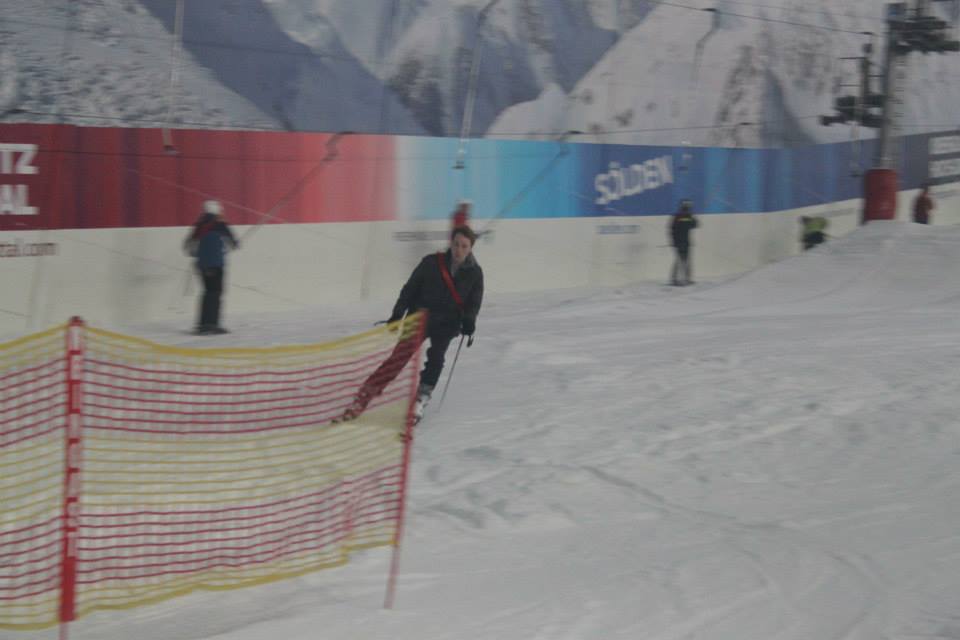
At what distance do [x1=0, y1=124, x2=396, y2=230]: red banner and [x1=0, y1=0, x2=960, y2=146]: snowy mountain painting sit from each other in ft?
0.76

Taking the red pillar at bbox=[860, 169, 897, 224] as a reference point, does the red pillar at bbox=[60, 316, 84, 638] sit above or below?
below

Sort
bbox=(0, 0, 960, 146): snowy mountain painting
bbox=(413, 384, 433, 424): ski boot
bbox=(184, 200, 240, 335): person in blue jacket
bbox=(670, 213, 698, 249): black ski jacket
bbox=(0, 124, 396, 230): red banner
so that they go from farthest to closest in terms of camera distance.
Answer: bbox=(670, 213, 698, 249): black ski jacket
bbox=(0, 0, 960, 146): snowy mountain painting
bbox=(184, 200, 240, 335): person in blue jacket
bbox=(0, 124, 396, 230): red banner
bbox=(413, 384, 433, 424): ski boot

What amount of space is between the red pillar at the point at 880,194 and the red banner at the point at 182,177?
9.98 m

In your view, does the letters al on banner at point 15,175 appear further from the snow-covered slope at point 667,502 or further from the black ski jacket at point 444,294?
the black ski jacket at point 444,294

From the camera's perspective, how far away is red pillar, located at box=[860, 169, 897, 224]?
2266 centimetres

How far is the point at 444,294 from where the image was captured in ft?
29.7

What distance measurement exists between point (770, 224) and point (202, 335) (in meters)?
15.6

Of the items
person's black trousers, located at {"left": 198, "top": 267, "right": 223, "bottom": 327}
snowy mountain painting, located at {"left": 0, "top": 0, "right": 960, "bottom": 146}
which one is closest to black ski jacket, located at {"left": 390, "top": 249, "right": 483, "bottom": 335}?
person's black trousers, located at {"left": 198, "top": 267, "right": 223, "bottom": 327}

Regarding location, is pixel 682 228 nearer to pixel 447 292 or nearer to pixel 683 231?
pixel 683 231

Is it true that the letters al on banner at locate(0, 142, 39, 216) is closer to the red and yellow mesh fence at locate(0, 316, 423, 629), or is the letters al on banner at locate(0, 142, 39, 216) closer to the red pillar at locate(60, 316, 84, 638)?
the red and yellow mesh fence at locate(0, 316, 423, 629)

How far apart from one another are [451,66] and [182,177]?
5571mm

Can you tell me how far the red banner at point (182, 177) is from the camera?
14039 mm

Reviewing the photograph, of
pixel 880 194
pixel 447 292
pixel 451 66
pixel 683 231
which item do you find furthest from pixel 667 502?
pixel 880 194

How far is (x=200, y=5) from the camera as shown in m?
15.8
